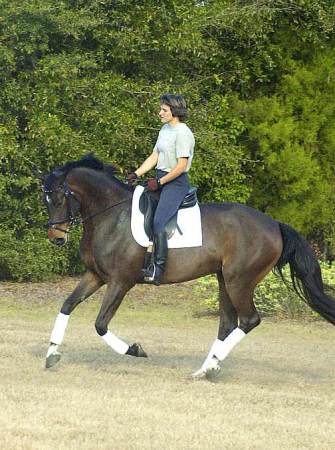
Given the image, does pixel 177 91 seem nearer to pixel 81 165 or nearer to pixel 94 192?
pixel 81 165

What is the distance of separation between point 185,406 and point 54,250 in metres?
11.0

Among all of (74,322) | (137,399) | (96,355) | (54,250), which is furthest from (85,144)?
(137,399)

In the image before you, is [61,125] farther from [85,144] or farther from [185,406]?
[185,406]

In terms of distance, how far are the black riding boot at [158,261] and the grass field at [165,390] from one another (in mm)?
994

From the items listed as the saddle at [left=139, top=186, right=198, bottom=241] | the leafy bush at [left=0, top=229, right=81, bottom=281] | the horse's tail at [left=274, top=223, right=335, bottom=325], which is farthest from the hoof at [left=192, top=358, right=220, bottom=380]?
the leafy bush at [left=0, top=229, right=81, bottom=281]

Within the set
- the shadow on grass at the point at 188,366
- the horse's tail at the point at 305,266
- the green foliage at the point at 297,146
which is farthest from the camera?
the green foliage at the point at 297,146

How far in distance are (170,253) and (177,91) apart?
361 inches

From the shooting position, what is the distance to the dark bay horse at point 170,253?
34.2 feet

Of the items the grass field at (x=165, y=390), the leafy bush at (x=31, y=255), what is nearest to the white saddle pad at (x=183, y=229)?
the grass field at (x=165, y=390)

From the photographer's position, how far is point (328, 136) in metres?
20.8

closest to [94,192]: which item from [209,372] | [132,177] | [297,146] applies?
[132,177]

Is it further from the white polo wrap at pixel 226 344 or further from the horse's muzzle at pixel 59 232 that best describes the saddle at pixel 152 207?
the white polo wrap at pixel 226 344

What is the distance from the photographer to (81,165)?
10766mm

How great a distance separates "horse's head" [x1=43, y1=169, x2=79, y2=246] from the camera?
34.5 feet
